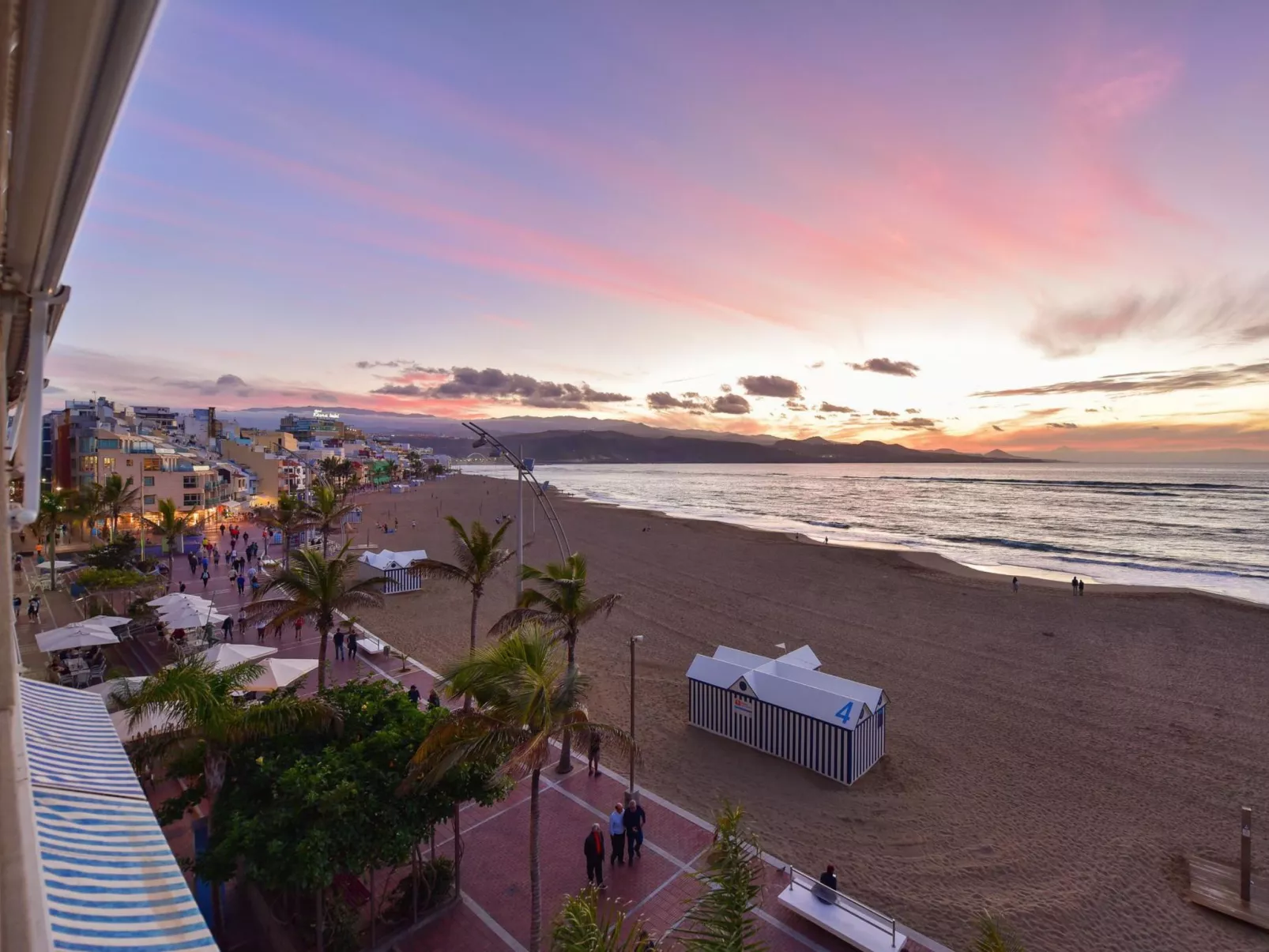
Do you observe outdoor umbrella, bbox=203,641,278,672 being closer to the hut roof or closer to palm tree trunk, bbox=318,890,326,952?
palm tree trunk, bbox=318,890,326,952

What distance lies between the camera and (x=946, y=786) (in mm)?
13359

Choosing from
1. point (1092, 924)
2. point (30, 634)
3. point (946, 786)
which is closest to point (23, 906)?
point (1092, 924)

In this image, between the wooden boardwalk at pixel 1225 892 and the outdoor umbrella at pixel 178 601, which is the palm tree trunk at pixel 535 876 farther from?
the outdoor umbrella at pixel 178 601

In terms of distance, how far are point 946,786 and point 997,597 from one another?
67.9 feet

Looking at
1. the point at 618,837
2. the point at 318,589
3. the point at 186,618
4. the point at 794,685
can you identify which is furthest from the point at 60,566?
the point at 794,685

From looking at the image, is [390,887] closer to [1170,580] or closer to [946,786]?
[946,786]

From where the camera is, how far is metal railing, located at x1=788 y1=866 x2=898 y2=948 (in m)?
8.67

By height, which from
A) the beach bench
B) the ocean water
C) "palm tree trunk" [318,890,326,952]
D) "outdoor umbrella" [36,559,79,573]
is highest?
"palm tree trunk" [318,890,326,952]

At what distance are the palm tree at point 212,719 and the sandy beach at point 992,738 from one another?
23.8ft

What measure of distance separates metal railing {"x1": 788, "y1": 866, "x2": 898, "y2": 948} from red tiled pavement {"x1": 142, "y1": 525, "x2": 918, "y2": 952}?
16.9 inches

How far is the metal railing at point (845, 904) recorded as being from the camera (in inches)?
341

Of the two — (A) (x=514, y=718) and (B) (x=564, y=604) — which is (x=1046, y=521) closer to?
(B) (x=564, y=604)

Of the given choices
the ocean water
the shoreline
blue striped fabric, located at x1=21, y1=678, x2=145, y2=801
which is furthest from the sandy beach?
the ocean water

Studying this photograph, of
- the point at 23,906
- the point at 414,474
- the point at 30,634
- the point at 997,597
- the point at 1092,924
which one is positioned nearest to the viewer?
the point at 23,906
